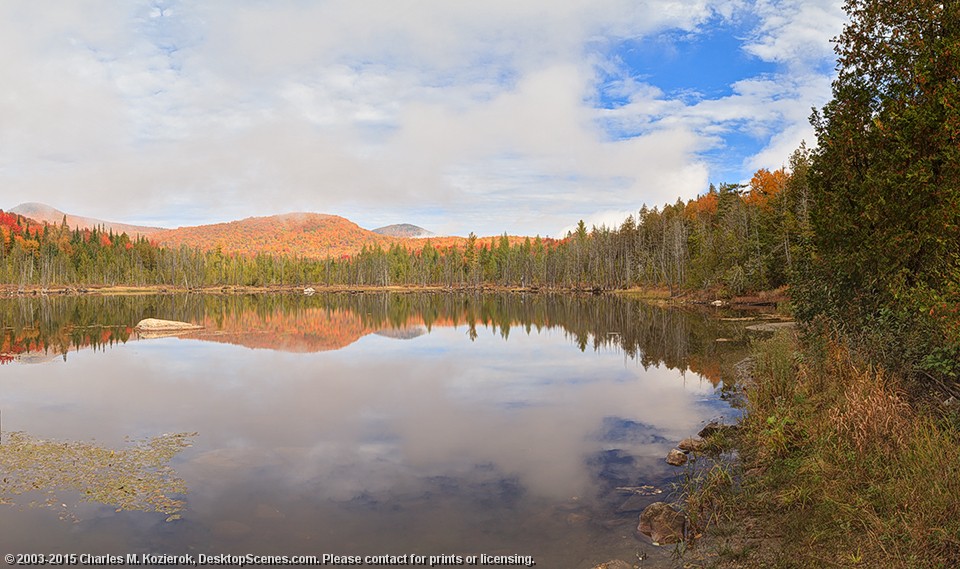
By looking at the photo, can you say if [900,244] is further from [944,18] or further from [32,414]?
[32,414]

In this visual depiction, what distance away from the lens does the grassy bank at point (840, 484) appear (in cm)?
713

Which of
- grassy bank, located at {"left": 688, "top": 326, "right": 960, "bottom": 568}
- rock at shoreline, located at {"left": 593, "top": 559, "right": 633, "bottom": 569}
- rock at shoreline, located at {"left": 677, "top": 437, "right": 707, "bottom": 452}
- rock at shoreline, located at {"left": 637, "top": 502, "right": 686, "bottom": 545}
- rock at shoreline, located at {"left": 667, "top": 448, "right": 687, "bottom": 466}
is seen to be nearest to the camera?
grassy bank, located at {"left": 688, "top": 326, "right": 960, "bottom": 568}

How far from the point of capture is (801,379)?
14.7 metres

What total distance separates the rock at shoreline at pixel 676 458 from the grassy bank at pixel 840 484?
4.62ft

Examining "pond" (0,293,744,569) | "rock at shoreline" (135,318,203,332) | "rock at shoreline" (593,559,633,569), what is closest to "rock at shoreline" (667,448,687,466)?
"pond" (0,293,744,569)

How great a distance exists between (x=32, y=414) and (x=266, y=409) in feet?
26.8

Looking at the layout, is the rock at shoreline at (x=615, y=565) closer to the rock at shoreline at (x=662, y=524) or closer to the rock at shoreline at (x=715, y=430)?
the rock at shoreline at (x=662, y=524)

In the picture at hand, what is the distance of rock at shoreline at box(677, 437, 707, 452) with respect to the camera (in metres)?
14.9

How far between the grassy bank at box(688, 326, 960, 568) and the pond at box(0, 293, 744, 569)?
68.4 inches

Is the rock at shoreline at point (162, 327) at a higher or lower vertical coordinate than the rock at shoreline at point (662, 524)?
higher

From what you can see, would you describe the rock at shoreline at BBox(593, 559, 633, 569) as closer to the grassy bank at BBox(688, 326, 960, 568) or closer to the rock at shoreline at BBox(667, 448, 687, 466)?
the grassy bank at BBox(688, 326, 960, 568)

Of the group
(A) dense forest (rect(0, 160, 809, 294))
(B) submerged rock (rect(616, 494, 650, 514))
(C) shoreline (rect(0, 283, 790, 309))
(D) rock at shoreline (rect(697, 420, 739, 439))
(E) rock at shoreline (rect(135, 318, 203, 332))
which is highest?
(A) dense forest (rect(0, 160, 809, 294))

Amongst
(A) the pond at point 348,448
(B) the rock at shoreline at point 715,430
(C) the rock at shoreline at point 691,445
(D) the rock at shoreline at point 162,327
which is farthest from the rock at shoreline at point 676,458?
(D) the rock at shoreline at point 162,327

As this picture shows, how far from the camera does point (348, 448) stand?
16.3 m
